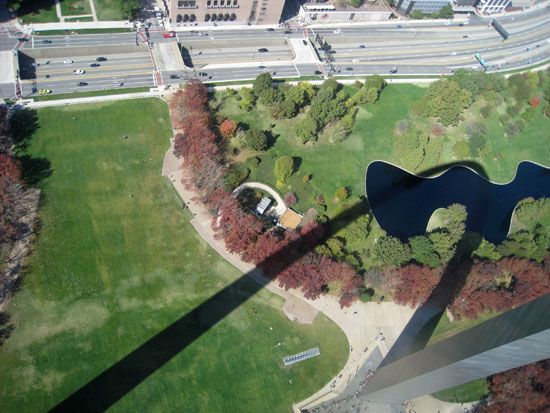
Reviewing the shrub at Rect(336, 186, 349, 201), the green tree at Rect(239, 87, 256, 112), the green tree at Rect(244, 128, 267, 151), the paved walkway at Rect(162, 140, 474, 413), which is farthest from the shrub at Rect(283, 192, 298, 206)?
the green tree at Rect(239, 87, 256, 112)

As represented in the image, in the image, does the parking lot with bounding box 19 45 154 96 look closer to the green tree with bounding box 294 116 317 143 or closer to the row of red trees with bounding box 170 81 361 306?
the row of red trees with bounding box 170 81 361 306

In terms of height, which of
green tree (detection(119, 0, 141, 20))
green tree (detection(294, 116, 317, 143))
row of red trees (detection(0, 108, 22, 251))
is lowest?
row of red trees (detection(0, 108, 22, 251))

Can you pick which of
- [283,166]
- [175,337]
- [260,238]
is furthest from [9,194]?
[283,166]

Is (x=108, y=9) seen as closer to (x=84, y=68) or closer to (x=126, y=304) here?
(x=84, y=68)

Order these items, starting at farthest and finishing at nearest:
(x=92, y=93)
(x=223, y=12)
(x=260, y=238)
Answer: (x=223, y=12) → (x=92, y=93) → (x=260, y=238)

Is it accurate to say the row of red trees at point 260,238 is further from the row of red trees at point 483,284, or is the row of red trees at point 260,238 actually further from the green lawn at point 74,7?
the green lawn at point 74,7

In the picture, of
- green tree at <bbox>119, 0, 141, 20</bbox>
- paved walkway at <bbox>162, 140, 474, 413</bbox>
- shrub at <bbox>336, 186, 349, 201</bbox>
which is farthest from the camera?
green tree at <bbox>119, 0, 141, 20</bbox>

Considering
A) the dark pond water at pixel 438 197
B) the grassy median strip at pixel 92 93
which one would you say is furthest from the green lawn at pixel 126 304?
the dark pond water at pixel 438 197
